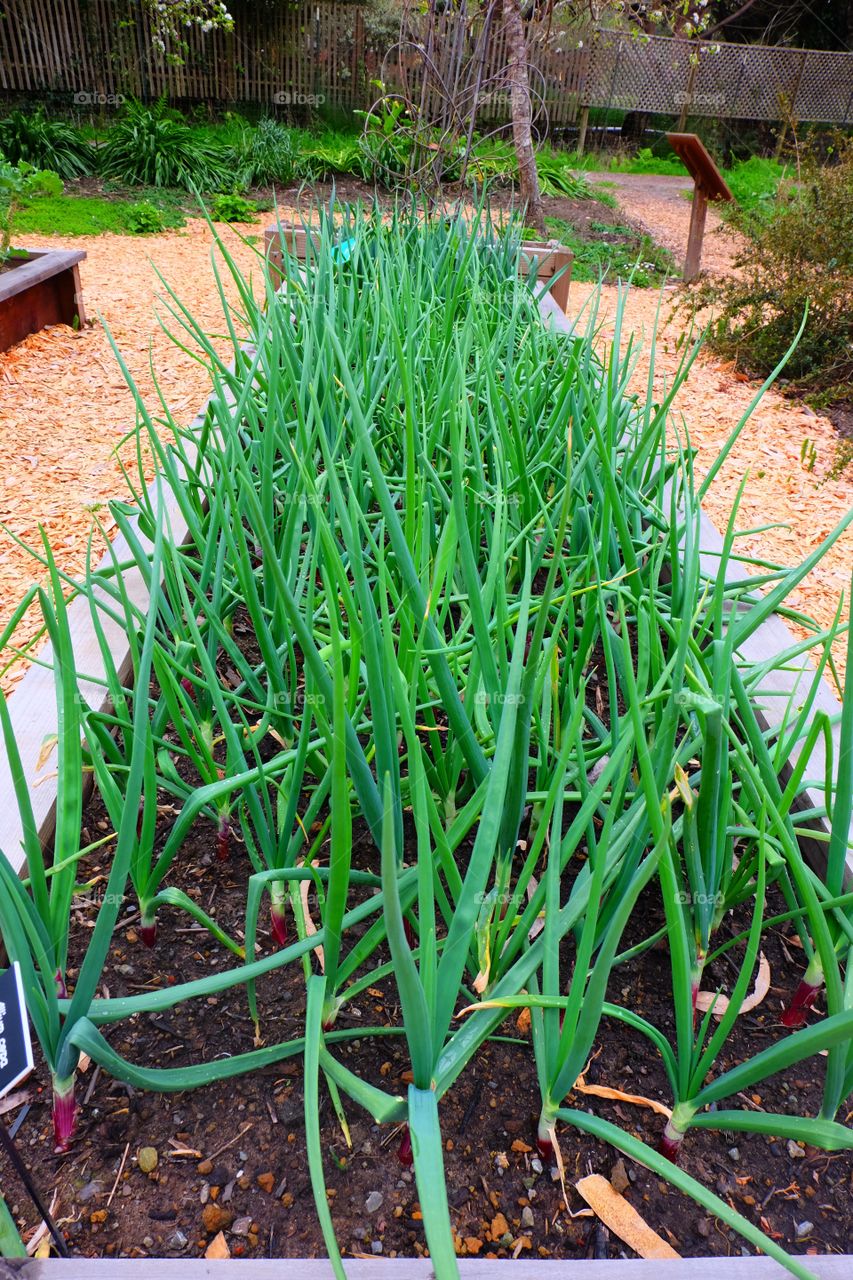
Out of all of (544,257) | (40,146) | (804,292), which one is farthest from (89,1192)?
(40,146)

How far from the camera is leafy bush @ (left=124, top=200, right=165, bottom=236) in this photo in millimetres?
5609

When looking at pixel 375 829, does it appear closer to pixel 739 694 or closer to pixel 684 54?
pixel 739 694

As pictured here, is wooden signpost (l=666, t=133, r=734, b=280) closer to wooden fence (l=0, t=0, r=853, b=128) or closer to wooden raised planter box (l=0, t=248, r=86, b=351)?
wooden raised planter box (l=0, t=248, r=86, b=351)

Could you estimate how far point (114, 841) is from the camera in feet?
3.22

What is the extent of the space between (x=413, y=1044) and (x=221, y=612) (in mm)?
703

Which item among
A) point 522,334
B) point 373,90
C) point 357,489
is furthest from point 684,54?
point 357,489

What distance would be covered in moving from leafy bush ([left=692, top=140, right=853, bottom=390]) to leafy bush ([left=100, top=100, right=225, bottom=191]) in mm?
4752

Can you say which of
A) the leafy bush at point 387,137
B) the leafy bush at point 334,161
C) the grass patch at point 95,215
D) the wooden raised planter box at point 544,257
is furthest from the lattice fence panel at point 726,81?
the wooden raised planter box at point 544,257

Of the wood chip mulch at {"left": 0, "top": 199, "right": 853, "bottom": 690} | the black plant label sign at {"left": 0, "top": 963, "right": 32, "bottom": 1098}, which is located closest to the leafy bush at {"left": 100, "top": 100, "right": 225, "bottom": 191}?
the wood chip mulch at {"left": 0, "top": 199, "right": 853, "bottom": 690}

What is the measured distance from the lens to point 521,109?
4.34 m

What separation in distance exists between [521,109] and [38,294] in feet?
8.32

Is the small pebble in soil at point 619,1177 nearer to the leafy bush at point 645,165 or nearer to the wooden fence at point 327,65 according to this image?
the wooden fence at point 327,65

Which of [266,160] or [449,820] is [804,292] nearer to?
[449,820]

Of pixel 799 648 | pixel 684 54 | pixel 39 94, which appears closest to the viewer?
pixel 799 648
